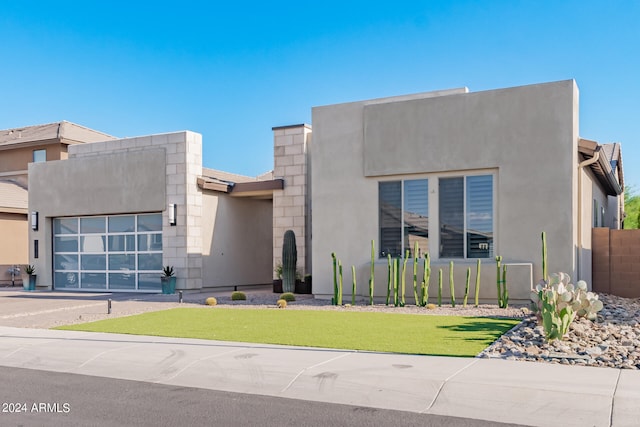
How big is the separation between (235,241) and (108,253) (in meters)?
4.60

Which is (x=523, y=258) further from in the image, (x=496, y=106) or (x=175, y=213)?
(x=175, y=213)

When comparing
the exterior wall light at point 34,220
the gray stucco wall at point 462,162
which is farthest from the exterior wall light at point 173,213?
the exterior wall light at point 34,220

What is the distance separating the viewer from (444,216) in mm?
16516

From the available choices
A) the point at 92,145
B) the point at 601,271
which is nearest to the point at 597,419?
the point at 601,271

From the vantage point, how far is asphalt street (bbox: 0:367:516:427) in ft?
21.1

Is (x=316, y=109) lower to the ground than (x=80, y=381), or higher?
higher

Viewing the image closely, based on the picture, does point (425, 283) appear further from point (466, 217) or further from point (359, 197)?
point (359, 197)

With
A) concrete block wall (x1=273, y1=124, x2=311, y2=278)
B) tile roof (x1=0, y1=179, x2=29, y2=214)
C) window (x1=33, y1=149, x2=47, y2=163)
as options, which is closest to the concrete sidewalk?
concrete block wall (x1=273, y1=124, x2=311, y2=278)

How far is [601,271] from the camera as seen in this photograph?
57.9 feet

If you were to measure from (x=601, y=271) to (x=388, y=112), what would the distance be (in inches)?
283

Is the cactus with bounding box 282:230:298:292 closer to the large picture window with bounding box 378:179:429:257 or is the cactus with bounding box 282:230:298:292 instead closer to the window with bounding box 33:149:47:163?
the large picture window with bounding box 378:179:429:257

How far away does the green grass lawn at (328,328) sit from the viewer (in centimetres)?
1027

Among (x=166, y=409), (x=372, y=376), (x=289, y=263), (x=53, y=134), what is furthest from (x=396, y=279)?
(x=53, y=134)

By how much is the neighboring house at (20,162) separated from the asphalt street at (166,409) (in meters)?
23.4
